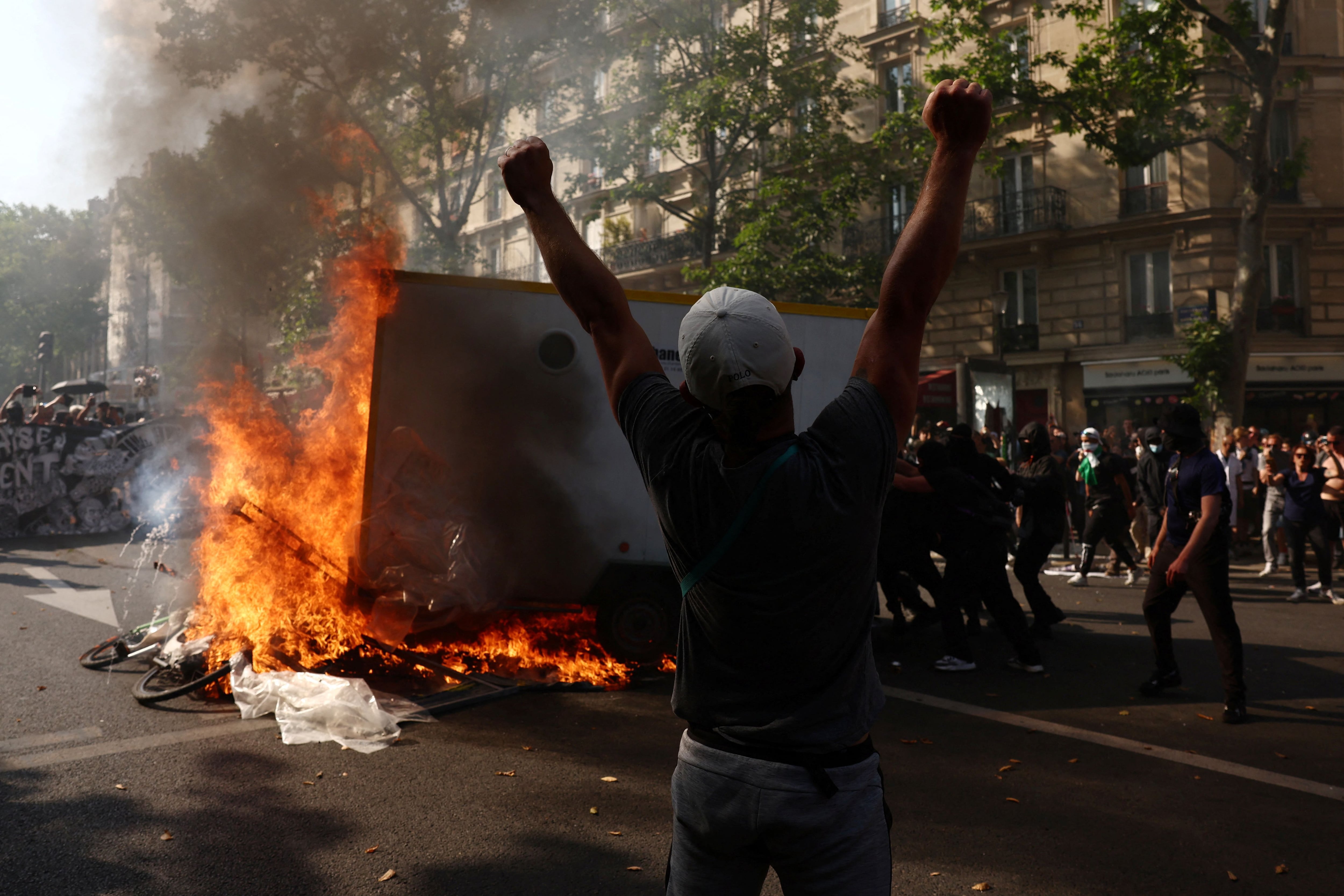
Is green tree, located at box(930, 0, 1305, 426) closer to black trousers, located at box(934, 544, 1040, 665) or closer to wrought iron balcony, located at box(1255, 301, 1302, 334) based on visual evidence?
wrought iron balcony, located at box(1255, 301, 1302, 334)

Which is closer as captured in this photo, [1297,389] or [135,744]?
[135,744]

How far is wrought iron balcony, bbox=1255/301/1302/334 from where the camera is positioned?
21.7 m

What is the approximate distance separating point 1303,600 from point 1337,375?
1503 centimetres

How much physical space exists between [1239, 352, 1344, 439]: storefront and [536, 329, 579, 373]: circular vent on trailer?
801 inches

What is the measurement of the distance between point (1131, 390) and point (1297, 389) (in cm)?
350

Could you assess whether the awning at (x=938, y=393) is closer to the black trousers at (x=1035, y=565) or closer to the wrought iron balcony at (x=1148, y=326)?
the wrought iron balcony at (x=1148, y=326)

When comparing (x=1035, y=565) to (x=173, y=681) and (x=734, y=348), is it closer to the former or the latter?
(x=173, y=681)

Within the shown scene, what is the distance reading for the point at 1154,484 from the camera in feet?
21.5

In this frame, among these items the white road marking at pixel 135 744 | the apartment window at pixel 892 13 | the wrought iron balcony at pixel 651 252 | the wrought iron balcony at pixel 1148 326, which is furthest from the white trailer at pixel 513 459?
the apartment window at pixel 892 13

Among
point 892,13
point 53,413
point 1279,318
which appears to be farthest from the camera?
point 892,13

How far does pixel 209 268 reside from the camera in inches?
410

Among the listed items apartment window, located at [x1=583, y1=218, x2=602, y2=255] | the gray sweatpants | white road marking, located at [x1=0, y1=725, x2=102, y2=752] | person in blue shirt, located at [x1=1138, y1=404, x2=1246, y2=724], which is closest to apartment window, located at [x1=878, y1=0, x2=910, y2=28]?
apartment window, located at [x1=583, y1=218, x2=602, y2=255]

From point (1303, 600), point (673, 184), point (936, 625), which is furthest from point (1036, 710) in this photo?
point (673, 184)

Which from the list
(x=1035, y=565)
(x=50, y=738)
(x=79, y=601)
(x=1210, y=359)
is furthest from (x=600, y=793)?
(x=1210, y=359)
